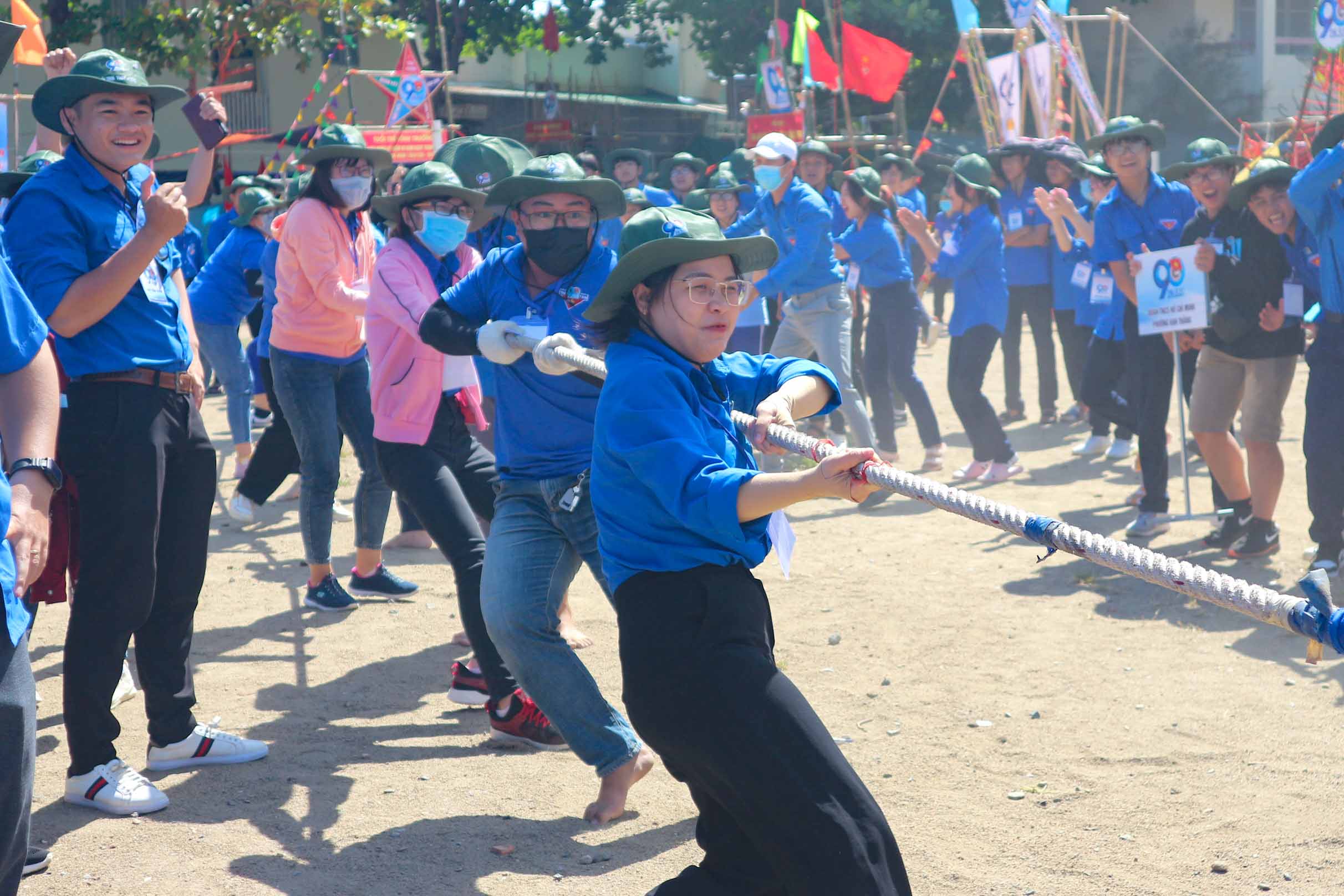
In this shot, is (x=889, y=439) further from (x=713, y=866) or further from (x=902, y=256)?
(x=713, y=866)

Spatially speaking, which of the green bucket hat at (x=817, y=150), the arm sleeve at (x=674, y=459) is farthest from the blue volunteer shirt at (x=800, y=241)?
the arm sleeve at (x=674, y=459)

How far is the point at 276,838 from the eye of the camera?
13.5ft

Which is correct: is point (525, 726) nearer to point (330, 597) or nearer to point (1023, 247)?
point (330, 597)

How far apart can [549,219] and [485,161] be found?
1.73m

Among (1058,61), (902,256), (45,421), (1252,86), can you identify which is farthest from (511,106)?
(45,421)

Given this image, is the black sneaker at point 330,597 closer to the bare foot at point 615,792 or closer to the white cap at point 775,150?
the bare foot at point 615,792

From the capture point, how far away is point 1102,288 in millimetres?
9023

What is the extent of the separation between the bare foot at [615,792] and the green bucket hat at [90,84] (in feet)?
8.23

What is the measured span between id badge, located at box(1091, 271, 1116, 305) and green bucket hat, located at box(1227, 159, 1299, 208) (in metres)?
1.79

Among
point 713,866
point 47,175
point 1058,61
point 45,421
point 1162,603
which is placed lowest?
point 1162,603

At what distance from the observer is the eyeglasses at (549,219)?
442cm

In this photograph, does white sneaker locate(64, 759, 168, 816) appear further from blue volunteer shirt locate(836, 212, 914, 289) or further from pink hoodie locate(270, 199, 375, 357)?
blue volunteer shirt locate(836, 212, 914, 289)

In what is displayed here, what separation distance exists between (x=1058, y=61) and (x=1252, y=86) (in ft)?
55.9

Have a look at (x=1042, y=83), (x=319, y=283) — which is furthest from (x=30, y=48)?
(x=1042, y=83)
